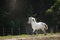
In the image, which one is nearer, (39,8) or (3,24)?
(3,24)

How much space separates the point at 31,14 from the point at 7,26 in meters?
3.37

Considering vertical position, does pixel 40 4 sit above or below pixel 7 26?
above

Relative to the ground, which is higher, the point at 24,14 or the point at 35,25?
the point at 24,14

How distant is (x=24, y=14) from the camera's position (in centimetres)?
2806

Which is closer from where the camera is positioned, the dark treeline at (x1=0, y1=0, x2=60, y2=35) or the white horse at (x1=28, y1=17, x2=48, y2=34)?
the white horse at (x1=28, y1=17, x2=48, y2=34)

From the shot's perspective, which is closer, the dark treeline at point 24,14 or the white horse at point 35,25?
the white horse at point 35,25

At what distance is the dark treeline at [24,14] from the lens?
25.8 meters

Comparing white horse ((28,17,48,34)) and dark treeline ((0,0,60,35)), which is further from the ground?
dark treeline ((0,0,60,35))

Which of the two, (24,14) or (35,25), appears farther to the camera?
(24,14)

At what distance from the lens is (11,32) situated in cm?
2531

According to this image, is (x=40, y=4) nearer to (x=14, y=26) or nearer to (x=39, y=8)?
(x=39, y=8)

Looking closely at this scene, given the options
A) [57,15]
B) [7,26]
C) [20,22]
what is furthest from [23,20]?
[57,15]

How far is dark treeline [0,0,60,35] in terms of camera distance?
25.8m

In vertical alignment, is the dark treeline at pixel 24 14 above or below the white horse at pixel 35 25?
above
